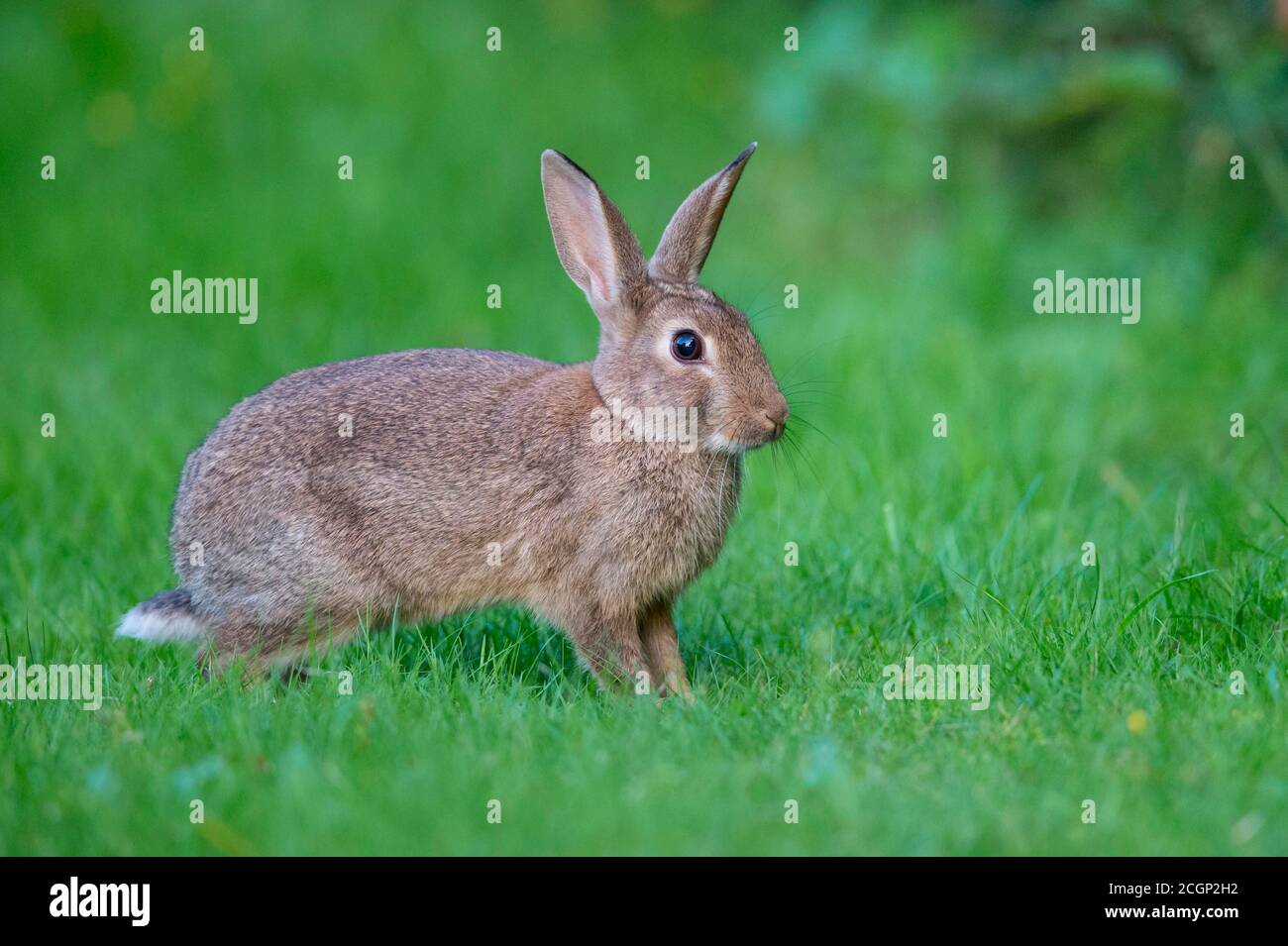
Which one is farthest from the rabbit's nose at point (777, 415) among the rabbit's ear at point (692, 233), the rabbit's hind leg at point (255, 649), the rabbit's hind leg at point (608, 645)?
the rabbit's hind leg at point (255, 649)

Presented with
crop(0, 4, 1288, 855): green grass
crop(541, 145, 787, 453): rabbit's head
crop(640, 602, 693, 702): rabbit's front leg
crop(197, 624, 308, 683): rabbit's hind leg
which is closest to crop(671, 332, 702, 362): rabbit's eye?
crop(541, 145, 787, 453): rabbit's head

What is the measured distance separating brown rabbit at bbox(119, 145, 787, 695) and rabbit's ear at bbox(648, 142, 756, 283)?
0.4 inches

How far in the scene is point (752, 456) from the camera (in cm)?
785

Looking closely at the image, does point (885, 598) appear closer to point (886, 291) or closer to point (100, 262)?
point (886, 291)

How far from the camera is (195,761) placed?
4.48 metres

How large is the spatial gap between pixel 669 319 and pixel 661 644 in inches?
44.3

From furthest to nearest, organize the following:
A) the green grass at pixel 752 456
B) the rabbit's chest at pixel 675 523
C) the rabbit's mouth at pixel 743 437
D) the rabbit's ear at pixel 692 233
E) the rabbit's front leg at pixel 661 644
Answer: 1. the rabbit's ear at pixel 692 233
2. the rabbit's front leg at pixel 661 644
3. the rabbit's chest at pixel 675 523
4. the rabbit's mouth at pixel 743 437
5. the green grass at pixel 752 456

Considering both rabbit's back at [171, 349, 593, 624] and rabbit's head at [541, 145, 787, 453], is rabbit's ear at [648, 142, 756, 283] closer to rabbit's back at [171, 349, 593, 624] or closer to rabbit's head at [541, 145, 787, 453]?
rabbit's head at [541, 145, 787, 453]

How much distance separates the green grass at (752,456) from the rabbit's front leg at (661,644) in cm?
20

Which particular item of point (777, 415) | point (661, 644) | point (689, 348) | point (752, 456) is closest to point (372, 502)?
point (661, 644)

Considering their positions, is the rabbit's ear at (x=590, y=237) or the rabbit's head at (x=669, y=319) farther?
the rabbit's ear at (x=590, y=237)

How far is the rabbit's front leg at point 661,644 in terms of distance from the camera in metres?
5.50

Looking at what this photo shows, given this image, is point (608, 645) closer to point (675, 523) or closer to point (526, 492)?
point (675, 523)

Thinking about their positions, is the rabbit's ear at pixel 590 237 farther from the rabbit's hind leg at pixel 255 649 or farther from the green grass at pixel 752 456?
the rabbit's hind leg at pixel 255 649
